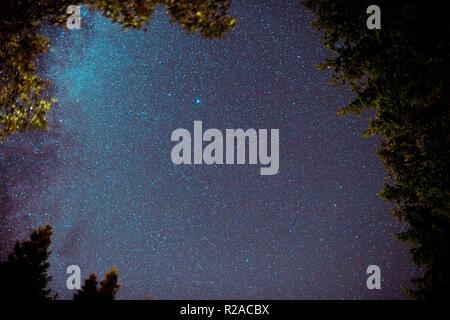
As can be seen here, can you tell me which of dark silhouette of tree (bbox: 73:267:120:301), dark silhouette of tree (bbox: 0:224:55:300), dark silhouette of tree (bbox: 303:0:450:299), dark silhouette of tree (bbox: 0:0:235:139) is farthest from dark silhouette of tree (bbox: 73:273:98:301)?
dark silhouette of tree (bbox: 303:0:450:299)

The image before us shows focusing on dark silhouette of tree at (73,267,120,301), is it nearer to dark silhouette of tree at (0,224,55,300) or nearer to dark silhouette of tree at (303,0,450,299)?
dark silhouette of tree at (0,224,55,300)

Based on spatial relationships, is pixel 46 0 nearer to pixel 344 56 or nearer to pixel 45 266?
pixel 344 56

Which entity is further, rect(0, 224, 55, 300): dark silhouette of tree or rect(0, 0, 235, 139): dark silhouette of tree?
rect(0, 224, 55, 300): dark silhouette of tree

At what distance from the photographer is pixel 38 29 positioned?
242 inches

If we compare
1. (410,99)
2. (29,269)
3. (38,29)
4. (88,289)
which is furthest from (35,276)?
(410,99)

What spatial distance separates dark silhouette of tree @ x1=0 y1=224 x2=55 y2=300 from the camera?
522 inches

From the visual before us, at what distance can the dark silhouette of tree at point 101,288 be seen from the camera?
14.7 metres

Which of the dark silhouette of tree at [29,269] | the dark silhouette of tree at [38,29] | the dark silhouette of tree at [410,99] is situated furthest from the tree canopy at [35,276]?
the dark silhouette of tree at [410,99]

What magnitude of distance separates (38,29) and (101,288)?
1399 centimetres

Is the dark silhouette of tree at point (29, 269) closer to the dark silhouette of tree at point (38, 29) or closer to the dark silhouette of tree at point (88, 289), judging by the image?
the dark silhouette of tree at point (88, 289)

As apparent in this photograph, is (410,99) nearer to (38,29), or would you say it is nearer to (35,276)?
(38,29)

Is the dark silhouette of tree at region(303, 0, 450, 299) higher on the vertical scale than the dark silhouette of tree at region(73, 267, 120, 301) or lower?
higher

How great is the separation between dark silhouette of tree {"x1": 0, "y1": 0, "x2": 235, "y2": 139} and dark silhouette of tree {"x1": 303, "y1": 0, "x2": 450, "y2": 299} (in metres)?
2.43

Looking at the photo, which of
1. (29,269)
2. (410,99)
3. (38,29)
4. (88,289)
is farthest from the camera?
(88,289)
